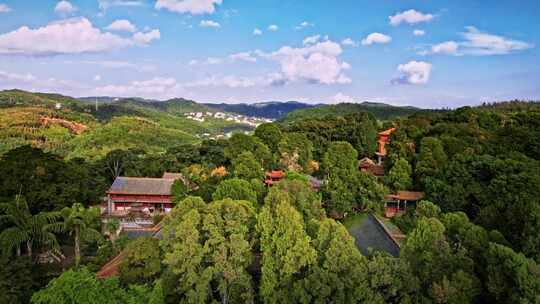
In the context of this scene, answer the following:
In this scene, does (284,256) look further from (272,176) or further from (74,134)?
(74,134)

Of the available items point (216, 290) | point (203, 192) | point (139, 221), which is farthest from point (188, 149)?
point (216, 290)

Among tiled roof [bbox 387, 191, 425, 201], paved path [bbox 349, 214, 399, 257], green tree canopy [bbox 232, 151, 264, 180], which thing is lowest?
paved path [bbox 349, 214, 399, 257]

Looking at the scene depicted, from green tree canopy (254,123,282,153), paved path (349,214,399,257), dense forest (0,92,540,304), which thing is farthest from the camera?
green tree canopy (254,123,282,153)

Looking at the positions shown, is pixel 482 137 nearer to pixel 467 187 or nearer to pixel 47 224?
pixel 467 187

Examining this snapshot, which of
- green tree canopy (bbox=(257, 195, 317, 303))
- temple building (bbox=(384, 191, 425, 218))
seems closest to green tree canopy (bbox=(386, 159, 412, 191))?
temple building (bbox=(384, 191, 425, 218))

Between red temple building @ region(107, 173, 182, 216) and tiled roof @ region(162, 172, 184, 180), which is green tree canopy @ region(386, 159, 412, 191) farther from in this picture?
tiled roof @ region(162, 172, 184, 180)

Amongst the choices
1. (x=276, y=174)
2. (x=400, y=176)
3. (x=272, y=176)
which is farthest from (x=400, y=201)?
(x=272, y=176)
